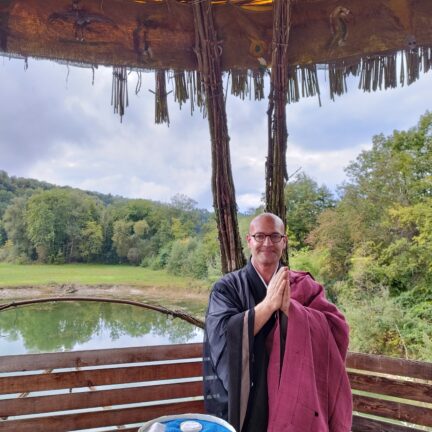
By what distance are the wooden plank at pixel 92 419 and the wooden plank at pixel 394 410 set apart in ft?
3.13

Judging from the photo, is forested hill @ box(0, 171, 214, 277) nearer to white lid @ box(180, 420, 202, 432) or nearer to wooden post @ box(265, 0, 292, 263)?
wooden post @ box(265, 0, 292, 263)

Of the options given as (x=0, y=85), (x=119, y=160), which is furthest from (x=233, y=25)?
(x=119, y=160)

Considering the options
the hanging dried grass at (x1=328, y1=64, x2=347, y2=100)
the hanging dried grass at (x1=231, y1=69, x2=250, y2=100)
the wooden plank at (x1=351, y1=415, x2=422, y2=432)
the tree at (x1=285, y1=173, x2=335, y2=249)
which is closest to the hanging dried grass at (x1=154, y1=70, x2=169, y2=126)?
the hanging dried grass at (x1=231, y1=69, x2=250, y2=100)

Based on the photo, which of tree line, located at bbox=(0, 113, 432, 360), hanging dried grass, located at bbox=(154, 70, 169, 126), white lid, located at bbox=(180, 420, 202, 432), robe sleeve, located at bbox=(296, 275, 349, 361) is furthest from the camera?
tree line, located at bbox=(0, 113, 432, 360)

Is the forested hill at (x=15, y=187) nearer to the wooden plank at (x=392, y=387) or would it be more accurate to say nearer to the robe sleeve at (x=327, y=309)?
the robe sleeve at (x=327, y=309)

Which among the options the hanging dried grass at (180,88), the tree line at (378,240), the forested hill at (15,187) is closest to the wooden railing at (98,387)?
the forested hill at (15,187)

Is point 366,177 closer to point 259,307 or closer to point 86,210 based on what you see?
point 86,210

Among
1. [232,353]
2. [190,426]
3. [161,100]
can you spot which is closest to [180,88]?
[161,100]

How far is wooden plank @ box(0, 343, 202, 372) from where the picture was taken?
1.68 m

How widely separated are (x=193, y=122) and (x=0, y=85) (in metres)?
1.27

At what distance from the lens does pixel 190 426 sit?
83cm

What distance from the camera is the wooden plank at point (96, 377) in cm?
168

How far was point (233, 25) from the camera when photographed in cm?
195

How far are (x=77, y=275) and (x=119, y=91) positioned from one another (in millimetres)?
1302
